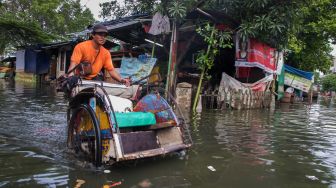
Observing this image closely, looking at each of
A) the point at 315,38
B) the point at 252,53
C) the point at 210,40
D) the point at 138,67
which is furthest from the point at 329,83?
the point at 210,40

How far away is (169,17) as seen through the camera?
1273cm

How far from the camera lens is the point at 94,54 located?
5910mm

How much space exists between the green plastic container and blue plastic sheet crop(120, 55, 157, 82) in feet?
30.7

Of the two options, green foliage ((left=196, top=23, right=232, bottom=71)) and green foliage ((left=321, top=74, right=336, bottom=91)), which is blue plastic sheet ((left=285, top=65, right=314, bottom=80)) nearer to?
green foliage ((left=196, top=23, right=232, bottom=71))

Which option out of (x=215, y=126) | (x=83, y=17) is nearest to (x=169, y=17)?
(x=215, y=126)

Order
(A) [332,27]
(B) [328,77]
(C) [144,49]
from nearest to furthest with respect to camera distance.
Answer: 1. (C) [144,49]
2. (A) [332,27]
3. (B) [328,77]

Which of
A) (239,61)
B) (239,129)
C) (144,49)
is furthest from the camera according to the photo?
(144,49)

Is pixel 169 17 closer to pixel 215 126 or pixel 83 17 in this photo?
pixel 215 126

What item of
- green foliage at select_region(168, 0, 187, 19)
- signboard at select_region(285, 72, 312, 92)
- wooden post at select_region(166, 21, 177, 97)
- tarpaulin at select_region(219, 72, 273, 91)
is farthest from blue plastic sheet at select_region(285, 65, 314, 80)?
green foliage at select_region(168, 0, 187, 19)

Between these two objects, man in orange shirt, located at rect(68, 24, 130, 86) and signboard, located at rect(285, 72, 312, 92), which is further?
signboard, located at rect(285, 72, 312, 92)

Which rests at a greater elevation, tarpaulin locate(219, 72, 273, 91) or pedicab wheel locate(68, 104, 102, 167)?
tarpaulin locate(219, 72, 273, 91)

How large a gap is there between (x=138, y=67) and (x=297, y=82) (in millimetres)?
10915

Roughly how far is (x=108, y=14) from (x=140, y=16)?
200 inches

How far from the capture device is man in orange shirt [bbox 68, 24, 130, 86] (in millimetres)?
5630
